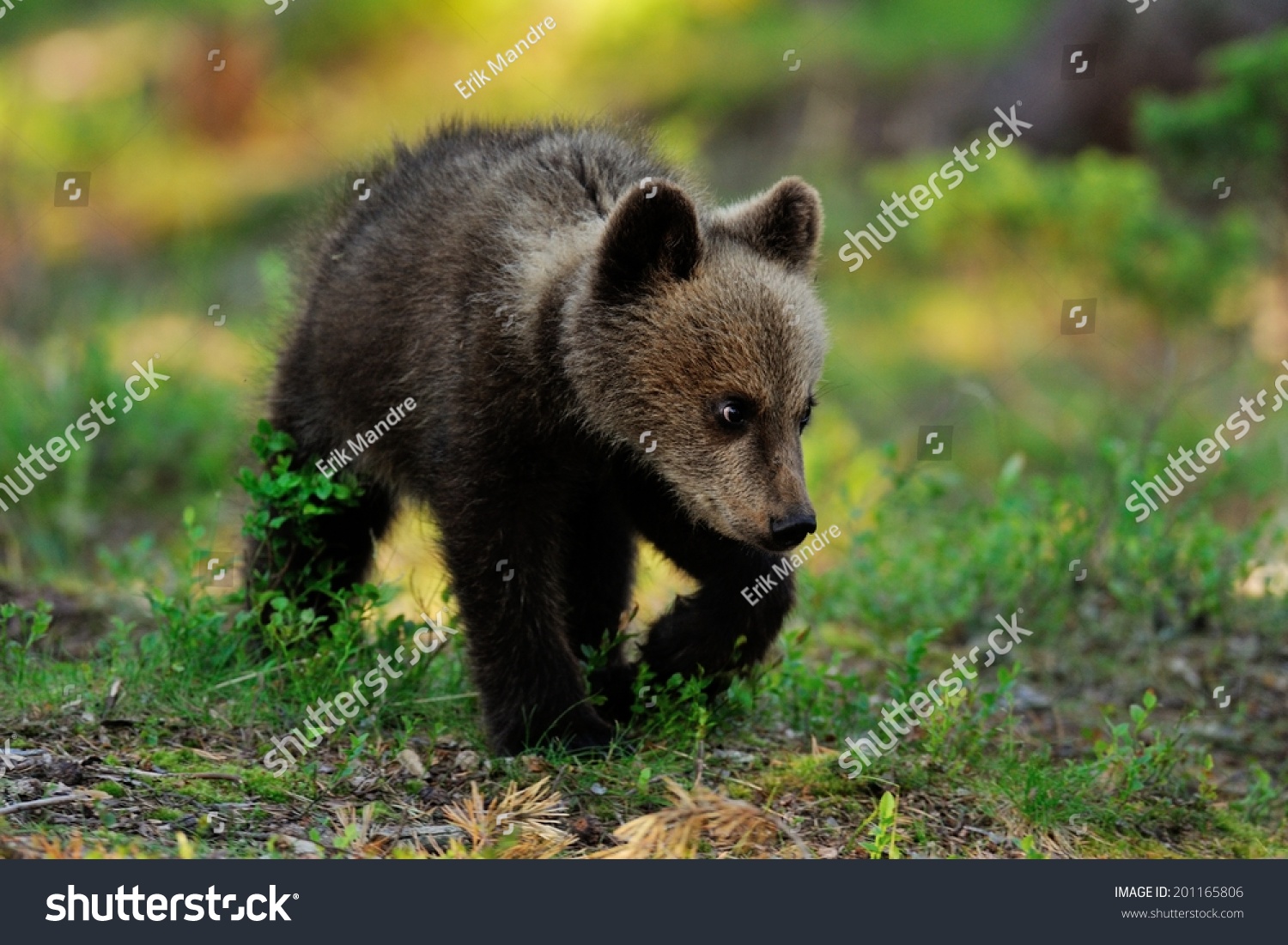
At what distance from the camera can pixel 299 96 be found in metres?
19.2

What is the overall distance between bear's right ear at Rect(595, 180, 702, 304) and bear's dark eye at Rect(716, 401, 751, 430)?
50cm

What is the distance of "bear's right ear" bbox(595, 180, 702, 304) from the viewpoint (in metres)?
5.22

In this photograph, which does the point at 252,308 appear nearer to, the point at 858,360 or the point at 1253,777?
the point at 858,360

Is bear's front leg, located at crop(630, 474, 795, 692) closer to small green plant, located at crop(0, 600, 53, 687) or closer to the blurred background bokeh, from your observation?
the blurred background bokeh

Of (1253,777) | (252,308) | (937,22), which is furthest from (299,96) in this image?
(1253,777)

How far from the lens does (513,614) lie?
5.53 meters

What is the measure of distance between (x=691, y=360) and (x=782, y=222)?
0.81 metres

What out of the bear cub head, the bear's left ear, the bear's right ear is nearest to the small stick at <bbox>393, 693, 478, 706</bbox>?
the bear cub head

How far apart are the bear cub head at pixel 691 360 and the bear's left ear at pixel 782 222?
10.3 inches

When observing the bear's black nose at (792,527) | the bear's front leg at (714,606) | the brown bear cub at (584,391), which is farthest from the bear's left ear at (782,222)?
the bear's black nose at (792,527)

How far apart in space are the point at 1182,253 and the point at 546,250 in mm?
6708

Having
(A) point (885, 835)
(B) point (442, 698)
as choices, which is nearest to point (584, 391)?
(B) point (442, 698)

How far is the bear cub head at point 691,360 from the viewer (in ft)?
17.3

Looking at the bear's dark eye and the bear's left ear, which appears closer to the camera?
the bear's dark eye
